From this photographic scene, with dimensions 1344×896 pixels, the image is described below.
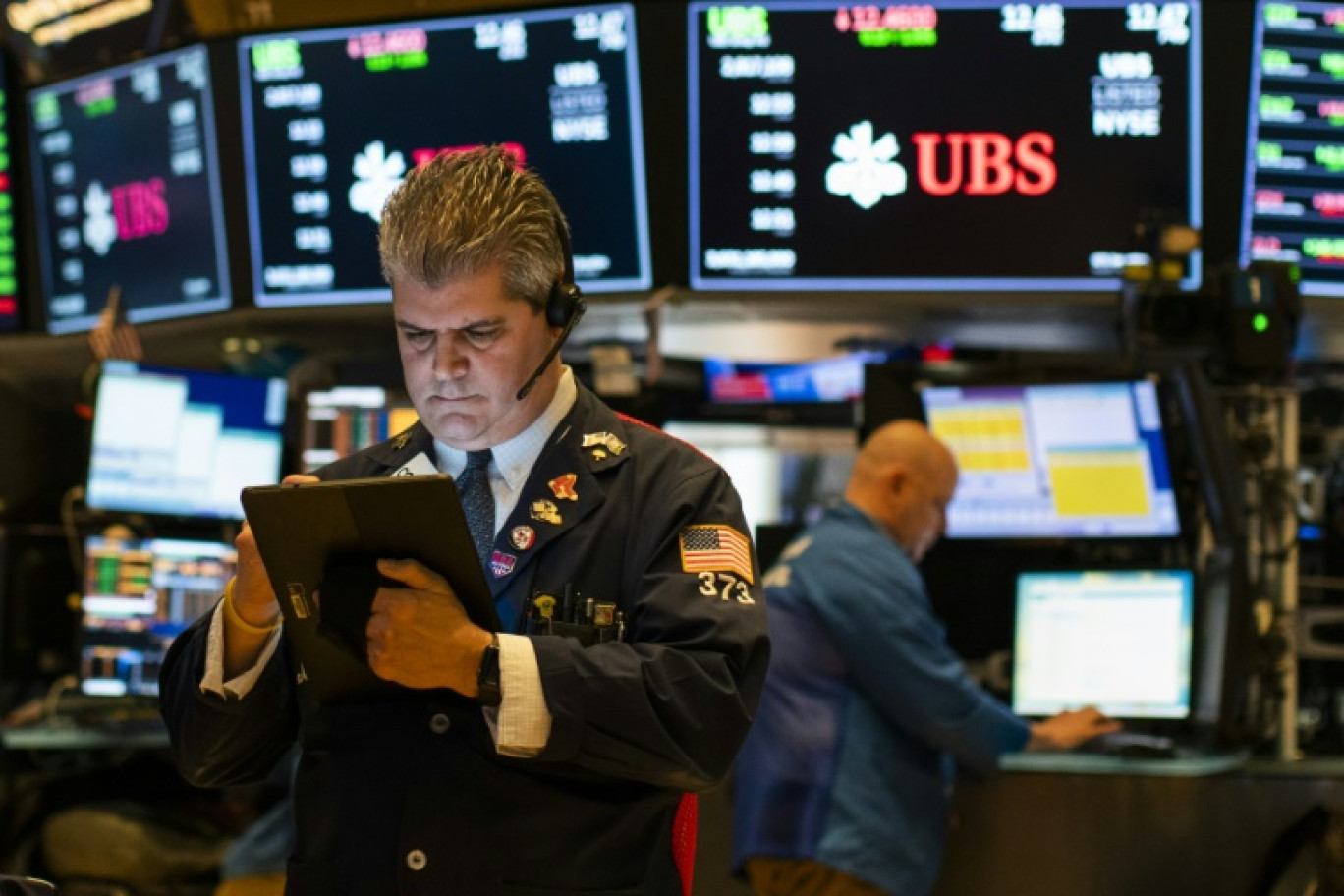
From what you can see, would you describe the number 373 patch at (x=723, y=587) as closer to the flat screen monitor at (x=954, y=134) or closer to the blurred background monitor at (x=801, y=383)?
the flat screen monitor at (x=954, y=134)

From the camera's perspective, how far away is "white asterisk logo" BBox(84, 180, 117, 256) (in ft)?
17.8

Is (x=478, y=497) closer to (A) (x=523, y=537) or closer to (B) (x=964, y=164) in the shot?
(A) (x=523, y=537)

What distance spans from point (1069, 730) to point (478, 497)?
2.25 m

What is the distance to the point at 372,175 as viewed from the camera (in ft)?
16.0

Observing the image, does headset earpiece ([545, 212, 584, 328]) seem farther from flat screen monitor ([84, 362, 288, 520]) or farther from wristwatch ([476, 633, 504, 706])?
flat screen monitor ([84, 362, 288, 520])

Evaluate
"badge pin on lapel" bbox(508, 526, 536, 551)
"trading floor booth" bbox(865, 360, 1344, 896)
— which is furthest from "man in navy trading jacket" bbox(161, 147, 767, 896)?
"trading floor booth" bbox(865, 360, 1344, 896)

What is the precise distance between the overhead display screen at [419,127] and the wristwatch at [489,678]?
2.88 metres

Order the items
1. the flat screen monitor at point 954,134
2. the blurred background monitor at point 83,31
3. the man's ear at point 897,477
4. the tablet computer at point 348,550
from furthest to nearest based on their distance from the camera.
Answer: the blurred background monitor at point 83,31 < the flat screen monitor at point 954,134 < the man's ear at point 897,477 < the tablet computer at point 348,550

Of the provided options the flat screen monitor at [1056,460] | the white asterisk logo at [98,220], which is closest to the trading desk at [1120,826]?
the flat screen monitor at [1056,460]

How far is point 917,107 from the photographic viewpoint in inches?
182

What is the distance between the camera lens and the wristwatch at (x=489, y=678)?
183cm

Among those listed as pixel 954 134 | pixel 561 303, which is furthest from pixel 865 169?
pixel 561 303

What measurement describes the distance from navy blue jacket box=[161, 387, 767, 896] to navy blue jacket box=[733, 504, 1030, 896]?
5.64 feet

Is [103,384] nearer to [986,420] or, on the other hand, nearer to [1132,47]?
[986,420]
